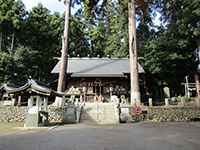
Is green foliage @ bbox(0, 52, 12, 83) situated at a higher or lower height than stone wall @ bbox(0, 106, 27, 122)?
higher

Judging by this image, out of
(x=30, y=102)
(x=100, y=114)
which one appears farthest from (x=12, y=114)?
(x=100, y=114)

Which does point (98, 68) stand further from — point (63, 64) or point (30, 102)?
point (30, 102)

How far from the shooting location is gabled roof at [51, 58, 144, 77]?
3022 centimetres

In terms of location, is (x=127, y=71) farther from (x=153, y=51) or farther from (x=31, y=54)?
(x=31, y=54)

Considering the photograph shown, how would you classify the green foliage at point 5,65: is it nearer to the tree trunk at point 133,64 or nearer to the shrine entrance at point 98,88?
the shrine entrance at point 98,88

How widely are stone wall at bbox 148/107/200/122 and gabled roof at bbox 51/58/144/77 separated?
9.13 m

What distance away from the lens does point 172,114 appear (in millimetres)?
21406

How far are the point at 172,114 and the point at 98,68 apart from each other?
12.4m

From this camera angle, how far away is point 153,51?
33.8m

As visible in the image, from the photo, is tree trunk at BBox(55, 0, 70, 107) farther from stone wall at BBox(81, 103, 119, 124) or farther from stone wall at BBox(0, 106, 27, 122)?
stone wall at BBox(0, 106, 27, 122)

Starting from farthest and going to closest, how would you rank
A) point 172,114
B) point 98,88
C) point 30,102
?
point 98,88 → point 172,114 → point 30,102

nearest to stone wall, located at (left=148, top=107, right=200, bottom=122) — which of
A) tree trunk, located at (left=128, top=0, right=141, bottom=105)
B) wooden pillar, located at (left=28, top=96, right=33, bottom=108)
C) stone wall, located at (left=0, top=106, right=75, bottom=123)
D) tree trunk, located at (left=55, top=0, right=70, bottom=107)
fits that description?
tree trunk, located at (left=128, top=0, right=141, bottom=105)

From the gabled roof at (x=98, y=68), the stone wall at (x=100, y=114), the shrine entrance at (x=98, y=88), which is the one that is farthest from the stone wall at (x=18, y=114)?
the shrine entrance at (x=98, y=88)

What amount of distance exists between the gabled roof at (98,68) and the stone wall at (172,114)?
9.13m
